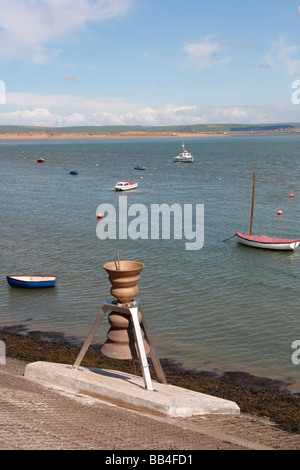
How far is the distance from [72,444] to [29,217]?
125ft

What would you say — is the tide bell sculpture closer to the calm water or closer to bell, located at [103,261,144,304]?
bell, located at [103,261,144,304]

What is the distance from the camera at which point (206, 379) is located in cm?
1484

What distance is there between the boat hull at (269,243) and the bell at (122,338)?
79.7ft

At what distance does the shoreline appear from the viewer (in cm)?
1254

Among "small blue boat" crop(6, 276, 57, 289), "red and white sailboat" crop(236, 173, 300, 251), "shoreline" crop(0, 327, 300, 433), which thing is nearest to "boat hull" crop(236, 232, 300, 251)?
"red and white sailboat" crop(236, 173, 300, 251)

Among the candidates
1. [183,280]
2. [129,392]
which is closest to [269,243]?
[183,280]

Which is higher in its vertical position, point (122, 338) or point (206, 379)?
point (122, 338)

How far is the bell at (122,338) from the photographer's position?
8.68 metres

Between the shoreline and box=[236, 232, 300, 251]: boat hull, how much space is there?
17213 mm

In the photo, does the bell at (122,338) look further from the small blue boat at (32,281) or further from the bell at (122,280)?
the small blue boat at (32,281)

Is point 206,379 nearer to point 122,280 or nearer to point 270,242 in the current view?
point 122,280

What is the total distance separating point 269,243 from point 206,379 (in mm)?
18532

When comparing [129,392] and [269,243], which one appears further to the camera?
[269,243]

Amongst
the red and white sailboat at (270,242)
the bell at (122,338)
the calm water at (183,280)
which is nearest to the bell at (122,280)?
the bell at (122,338)
